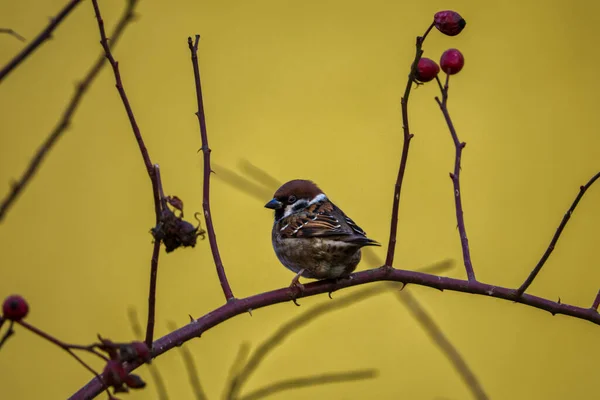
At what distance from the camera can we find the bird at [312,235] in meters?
2.41

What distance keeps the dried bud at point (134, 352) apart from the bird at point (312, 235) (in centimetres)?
105

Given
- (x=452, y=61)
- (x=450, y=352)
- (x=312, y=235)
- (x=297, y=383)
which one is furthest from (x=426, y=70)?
(x=312, y=235)

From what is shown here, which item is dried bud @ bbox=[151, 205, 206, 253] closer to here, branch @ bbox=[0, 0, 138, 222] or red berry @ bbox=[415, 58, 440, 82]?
branch @ bbox=[0, 0, 138, 222]

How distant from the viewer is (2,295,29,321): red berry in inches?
39.8

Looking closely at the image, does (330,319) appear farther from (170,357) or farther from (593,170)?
(593,170)

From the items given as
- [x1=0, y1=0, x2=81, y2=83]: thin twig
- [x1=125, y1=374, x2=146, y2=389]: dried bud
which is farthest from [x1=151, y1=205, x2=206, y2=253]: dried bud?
[x1=0, y1=0, x2=81, y2=83]: thin twig

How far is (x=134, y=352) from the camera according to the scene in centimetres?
118

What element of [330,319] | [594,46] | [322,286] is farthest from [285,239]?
[594,46]

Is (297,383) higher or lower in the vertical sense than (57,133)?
lower

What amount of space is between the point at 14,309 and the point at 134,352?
8.7 inches

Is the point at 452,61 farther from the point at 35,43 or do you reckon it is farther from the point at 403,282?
the point at 35,43

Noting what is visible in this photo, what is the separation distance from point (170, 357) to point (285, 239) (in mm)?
823

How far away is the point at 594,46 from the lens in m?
3.91

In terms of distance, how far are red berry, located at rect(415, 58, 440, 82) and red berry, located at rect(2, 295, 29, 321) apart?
1050mm
